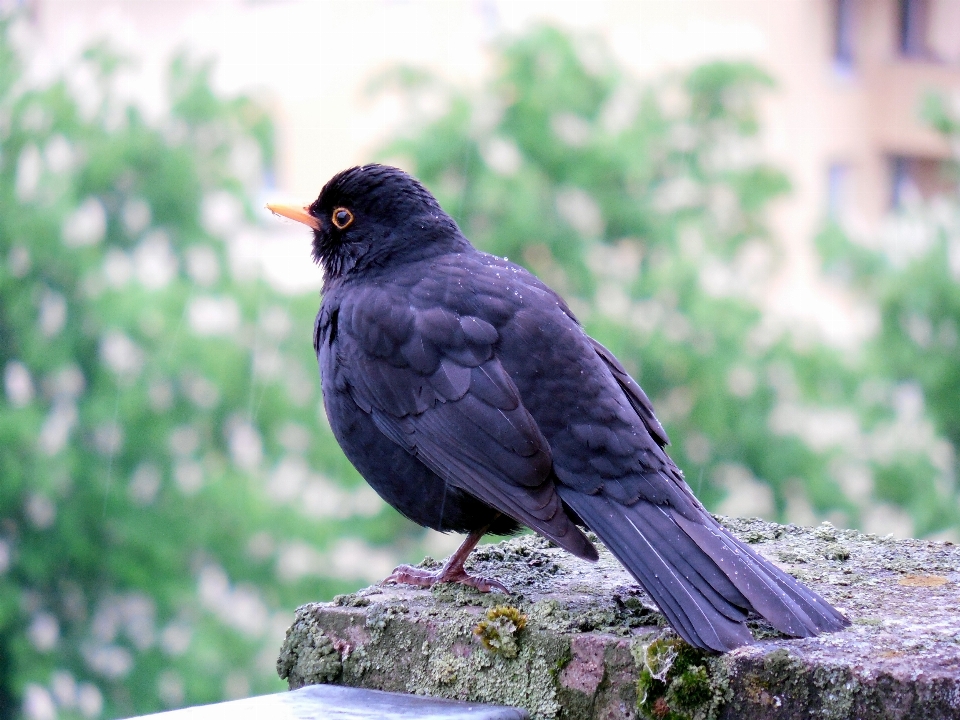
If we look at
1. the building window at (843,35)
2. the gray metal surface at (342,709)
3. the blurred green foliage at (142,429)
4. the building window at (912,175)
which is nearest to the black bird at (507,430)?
the gray metal surface at (342,709)

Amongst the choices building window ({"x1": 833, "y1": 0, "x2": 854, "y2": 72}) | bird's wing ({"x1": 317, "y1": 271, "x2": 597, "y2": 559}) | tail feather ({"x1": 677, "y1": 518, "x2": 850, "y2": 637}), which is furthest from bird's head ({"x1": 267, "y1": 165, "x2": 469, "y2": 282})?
building window ({"x1": 833, "y1": 0, "x2": 854, "y2": 72})

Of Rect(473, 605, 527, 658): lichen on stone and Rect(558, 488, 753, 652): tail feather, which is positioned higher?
Rect(558, 488, 753, 652): tail feather

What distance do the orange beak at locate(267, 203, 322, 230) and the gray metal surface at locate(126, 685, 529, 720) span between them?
1777mm

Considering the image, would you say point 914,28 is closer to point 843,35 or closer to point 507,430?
point 843,35

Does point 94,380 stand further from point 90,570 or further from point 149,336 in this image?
point 90,570

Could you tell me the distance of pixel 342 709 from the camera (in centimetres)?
204

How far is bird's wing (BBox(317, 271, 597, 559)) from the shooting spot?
2588mm

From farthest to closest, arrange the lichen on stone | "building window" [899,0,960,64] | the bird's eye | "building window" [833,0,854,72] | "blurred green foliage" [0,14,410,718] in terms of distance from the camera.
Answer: "building window" [899,0,960,64] → "building window" [833,0,854,72] → "blurred green foliage" [0,14,410,718] → the bird's eye → the lichen on stone

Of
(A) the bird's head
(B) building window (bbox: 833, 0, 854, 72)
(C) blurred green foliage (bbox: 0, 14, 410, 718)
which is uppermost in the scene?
(B) building window (bbox: 833, 0, 854, 72)

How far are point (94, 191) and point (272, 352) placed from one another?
2.58 m

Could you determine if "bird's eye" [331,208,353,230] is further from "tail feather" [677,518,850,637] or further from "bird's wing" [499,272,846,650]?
"tail feather" [677,518,850,637]

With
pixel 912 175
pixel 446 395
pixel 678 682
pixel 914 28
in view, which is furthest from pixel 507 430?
pixel 914 28

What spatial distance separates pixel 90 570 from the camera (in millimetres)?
11609

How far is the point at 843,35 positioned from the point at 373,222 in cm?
1757
